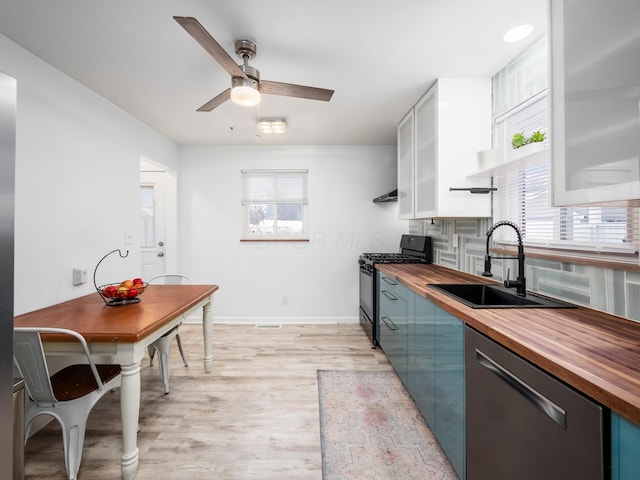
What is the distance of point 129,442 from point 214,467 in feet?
1.50

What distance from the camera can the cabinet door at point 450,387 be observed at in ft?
4.42

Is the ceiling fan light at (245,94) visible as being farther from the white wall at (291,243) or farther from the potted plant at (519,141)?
the white wall at (291,243)

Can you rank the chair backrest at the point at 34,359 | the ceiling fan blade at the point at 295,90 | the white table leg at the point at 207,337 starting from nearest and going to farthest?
the chair backrest at the point at 34,359 → the ceiling fan blade at the point at 295,90 → the white table leg at the point at 207,337

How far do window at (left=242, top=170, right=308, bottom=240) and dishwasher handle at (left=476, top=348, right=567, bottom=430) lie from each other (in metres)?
3.11

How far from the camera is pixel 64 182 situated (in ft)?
7.05

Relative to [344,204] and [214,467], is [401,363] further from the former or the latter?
[344,204]

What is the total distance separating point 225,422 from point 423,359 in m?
1.36

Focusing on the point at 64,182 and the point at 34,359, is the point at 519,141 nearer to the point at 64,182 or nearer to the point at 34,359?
the point at 34,359

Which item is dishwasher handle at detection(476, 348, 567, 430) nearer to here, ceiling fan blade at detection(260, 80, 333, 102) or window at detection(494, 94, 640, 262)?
window at detection(494, 94, 640, 262)

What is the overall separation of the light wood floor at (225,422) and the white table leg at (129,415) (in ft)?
0.40

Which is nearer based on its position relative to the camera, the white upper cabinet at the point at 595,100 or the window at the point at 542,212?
the white upper cabinet at the point at 595,100

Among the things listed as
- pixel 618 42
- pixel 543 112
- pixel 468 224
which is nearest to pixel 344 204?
pixel 468 224

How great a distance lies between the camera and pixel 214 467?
5.24 ft

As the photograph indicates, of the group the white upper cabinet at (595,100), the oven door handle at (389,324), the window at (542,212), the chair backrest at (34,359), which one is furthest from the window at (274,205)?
the white upper cabinet at (595,100)
